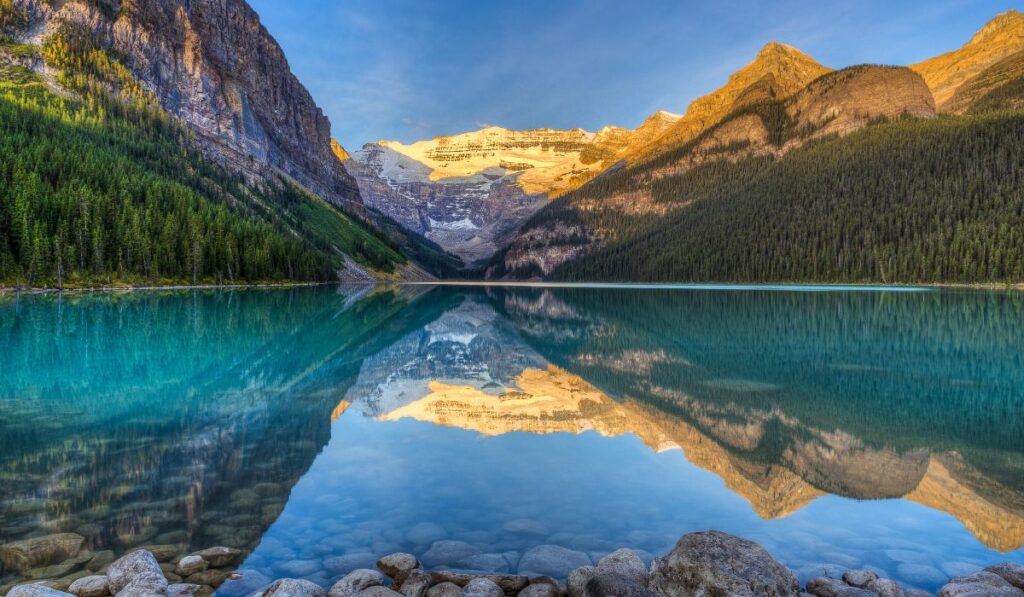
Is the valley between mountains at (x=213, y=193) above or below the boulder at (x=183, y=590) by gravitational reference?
above

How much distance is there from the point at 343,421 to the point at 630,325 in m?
34.0

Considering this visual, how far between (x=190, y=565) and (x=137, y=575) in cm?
91

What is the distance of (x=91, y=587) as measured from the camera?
25.4ft

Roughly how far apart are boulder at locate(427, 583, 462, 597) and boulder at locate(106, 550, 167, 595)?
11.6 feet

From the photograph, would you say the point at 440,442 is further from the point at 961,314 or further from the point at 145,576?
the point at 961,314

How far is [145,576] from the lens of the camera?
7.75 metres

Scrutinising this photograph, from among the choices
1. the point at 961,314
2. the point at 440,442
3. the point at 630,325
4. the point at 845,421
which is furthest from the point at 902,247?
the point at 440,442

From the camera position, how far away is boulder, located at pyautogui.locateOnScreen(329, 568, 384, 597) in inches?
311

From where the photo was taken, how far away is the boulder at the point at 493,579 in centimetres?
830

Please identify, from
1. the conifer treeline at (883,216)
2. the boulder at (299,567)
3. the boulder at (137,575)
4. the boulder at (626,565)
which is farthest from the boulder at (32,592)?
the conifer treeline at (883,216)

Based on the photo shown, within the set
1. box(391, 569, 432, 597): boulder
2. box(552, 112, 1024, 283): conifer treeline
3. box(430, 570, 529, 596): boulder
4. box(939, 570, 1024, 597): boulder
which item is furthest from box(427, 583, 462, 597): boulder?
box(552, 112, 1024, 283): conifer treeline

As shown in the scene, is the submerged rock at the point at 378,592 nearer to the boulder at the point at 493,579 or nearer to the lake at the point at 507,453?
the boulder at the point at 493,579

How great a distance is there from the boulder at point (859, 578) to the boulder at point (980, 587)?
0.86m

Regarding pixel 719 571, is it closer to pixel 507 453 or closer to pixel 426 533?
pixel 426 533
